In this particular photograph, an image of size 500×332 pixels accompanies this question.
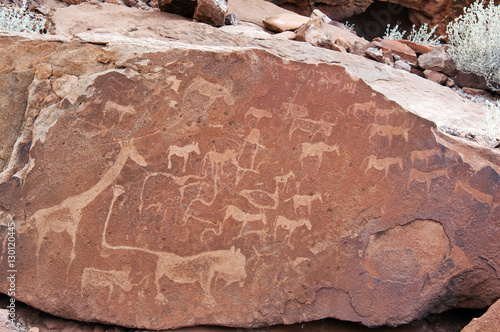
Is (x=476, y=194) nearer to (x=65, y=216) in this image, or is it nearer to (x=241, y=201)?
(x=241, y=201)

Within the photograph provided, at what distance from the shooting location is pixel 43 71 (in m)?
2.99

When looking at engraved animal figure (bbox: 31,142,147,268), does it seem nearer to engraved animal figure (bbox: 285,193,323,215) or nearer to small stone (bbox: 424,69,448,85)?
engraved animal figure (bbox: 285,193,323,215)

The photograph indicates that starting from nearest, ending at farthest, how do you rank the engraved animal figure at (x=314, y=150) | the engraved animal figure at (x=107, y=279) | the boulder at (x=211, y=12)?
1. the engraved animal figure at (x=107, y=279)
2. the engraved animal figure at (x=314, y=150)
3. the boulder at (x=211, y=12)

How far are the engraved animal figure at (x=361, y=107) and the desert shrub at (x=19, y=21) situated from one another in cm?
303

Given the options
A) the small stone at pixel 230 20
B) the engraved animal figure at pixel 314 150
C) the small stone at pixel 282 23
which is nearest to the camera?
the engraved animal figure at pixel 314 150

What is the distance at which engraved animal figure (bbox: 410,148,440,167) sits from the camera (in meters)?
3.14

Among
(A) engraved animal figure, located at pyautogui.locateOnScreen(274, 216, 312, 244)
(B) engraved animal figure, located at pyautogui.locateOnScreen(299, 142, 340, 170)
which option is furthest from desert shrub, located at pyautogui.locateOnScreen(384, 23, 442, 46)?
(A) engraved animal figure, located at pyautogui.locateOnScreen(274, 216, 312, 244)

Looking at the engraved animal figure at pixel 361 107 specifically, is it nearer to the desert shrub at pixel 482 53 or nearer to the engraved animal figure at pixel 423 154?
the engraved animal figure at pixel 423 154

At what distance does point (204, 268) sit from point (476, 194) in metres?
1.83

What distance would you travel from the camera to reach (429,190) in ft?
10.2

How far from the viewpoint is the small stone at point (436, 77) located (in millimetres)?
5035

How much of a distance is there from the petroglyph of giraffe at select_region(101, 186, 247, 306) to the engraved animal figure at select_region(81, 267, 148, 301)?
15cm

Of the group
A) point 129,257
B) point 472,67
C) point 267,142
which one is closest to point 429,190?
point 267,142

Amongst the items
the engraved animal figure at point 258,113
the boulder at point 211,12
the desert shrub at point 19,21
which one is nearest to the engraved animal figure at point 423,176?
the engraved animal figure at point 258,113
